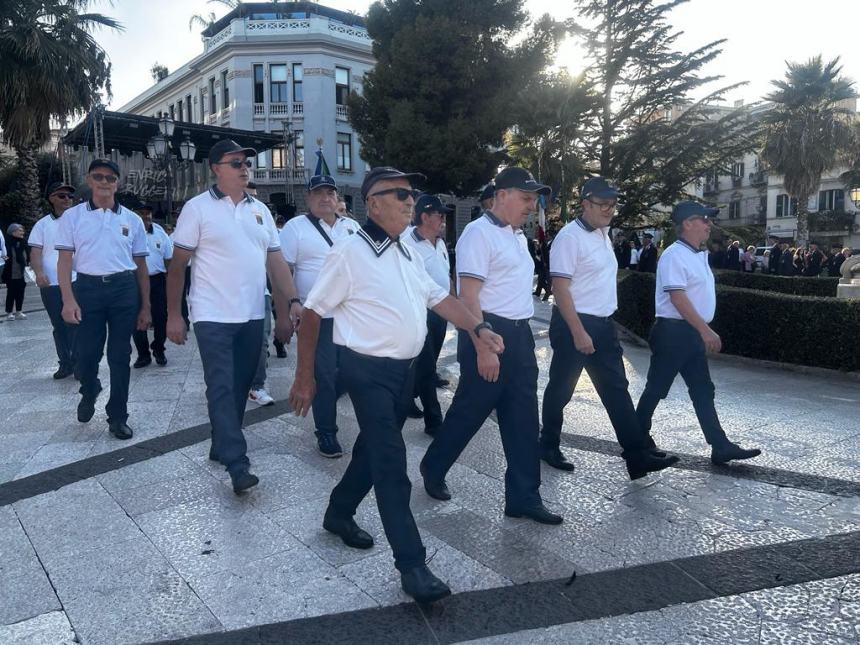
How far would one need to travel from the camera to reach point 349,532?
3.41m

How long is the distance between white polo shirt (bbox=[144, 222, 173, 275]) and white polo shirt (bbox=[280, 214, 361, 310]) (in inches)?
157

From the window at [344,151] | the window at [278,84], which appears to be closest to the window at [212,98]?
the window at [278,84]

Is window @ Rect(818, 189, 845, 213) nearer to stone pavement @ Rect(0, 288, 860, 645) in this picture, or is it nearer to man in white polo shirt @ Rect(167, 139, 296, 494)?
stone pavement @ Rect(0, 288, 860, 645)

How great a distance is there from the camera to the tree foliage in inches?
1057

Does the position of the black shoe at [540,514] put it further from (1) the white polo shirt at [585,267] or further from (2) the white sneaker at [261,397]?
(2) the white sneaker at [261,397]

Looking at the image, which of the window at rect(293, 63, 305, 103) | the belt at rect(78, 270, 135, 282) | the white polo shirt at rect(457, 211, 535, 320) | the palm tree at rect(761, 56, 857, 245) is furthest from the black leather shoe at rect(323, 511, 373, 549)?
the window at rect(293, 63, 305, 103)

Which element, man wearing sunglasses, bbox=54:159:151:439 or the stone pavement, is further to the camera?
man wearing sunglasses, bbox=54:159:151:439

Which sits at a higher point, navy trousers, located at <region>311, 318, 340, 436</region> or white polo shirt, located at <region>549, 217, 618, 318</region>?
white polo shirt, located at <region>549, 217, 618, 318</region>

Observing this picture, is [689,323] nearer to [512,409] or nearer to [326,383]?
[512,409]

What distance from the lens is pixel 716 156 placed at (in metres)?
25.6

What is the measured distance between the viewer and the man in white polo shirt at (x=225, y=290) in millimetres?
4109

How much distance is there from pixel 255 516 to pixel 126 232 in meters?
2.74

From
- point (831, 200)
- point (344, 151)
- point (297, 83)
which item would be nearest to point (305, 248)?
point (344, 151)

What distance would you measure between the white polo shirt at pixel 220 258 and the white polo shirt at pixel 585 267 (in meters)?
1.83
